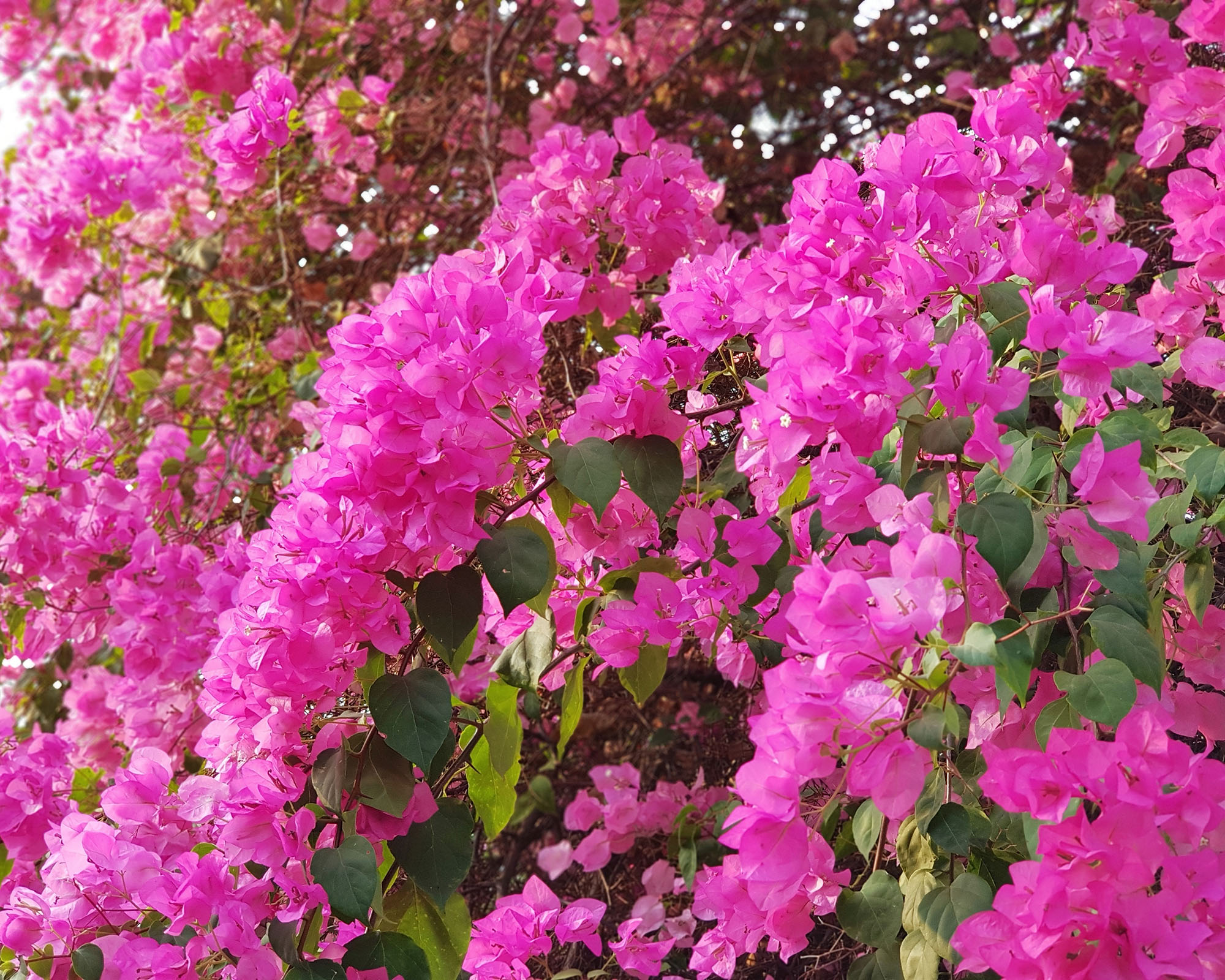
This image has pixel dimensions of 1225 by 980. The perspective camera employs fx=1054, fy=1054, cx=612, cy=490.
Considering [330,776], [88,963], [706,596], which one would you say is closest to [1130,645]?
[706,596]

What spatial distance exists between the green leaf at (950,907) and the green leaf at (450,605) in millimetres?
397

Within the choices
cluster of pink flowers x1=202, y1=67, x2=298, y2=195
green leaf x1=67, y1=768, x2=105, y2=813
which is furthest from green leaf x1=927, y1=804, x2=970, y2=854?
cluster of pink flowers x1=202, y1=67, x2=298, y2=195

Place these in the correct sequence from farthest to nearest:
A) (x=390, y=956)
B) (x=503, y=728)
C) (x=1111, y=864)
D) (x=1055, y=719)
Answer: (x=503, y=728)
(x=390, y=956)
(x=1055, y=719)
(x=1111, y=864)

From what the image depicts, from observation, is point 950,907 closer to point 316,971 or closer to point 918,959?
point 918,959

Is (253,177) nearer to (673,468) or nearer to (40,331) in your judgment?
(673,468)

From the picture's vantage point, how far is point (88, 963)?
0.86 metres

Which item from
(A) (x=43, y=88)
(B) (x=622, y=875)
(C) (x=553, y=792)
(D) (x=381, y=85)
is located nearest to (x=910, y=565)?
(B) (x=622, y=875)

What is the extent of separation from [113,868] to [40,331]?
258cm

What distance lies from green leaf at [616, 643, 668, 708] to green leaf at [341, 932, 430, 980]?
0.31 m

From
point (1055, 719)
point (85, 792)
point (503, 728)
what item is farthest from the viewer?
point (85, 792)

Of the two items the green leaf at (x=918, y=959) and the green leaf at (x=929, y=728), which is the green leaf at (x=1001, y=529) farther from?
the green leaf at (x=918, y=959)

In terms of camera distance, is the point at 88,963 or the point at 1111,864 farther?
the point at 88,963

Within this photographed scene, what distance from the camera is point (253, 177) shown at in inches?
62.4

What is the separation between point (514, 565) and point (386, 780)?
0.66 ft
